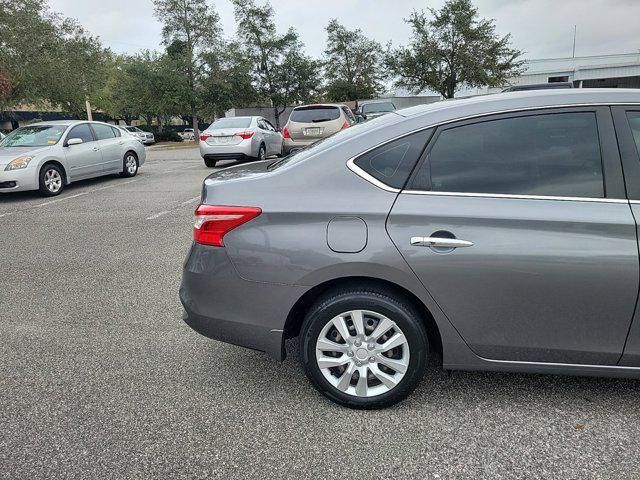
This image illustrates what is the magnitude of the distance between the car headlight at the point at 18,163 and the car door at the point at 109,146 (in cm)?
→ 217

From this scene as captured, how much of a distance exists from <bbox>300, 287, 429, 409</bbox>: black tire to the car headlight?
355 inches

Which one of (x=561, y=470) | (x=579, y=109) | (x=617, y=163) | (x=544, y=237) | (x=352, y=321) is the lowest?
(x=561, y=470)

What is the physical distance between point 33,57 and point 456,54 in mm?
28847

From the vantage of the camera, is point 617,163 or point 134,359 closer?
point 617,163

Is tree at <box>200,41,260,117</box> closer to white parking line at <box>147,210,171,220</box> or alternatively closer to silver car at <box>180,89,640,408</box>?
white parking line at <box>147,210,171,220</box>

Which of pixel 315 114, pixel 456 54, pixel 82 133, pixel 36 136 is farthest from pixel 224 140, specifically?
pixel 456 54

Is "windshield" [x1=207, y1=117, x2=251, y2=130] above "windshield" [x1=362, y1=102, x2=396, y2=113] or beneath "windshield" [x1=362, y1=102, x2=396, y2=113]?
beneath

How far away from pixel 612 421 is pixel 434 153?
5.48 feet

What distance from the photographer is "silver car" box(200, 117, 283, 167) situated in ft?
43.8

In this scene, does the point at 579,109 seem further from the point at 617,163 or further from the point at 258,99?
the point at 258,99

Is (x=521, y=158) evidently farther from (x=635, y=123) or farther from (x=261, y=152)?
(x=261, y=152)

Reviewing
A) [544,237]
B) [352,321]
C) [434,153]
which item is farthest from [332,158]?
[544,237]

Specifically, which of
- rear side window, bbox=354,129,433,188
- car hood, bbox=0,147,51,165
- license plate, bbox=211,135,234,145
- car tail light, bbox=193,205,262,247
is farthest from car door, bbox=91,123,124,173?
rear side window, bbox=354,129,433,188

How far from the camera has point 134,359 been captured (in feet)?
10.8
